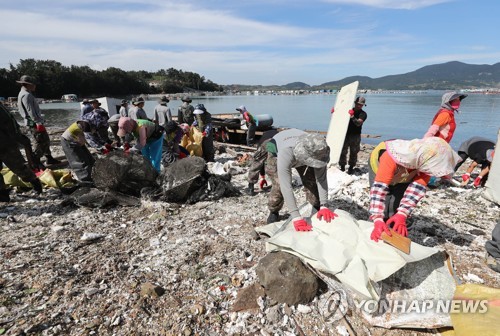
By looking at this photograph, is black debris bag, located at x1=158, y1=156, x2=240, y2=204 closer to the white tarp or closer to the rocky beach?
the rocky beach

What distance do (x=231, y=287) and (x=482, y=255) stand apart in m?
2.90

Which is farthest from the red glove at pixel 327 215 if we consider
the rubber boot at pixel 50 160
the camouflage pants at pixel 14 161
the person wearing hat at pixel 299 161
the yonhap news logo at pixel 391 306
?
the rubber boot at pixel 50 160

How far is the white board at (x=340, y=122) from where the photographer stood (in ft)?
20.7

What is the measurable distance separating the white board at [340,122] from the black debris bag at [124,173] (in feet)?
13.7

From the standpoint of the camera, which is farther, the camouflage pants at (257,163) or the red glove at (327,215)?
the camouflage pants at (257,163)

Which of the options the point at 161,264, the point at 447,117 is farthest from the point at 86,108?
the point at 447,117

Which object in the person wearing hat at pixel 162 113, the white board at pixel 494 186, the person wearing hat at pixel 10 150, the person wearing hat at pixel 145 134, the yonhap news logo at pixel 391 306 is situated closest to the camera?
the yonhap news logo at pixel 391 306

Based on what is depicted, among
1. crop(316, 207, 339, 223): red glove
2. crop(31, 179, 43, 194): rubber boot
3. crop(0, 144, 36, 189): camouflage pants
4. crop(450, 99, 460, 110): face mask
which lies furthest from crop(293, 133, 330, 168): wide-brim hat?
crop(31, 179, 43, 194): rubber boot

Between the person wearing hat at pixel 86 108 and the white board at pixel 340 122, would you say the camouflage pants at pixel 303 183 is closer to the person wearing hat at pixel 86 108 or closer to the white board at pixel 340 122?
the white board at pixel 340 122

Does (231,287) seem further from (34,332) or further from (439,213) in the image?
(439,213)

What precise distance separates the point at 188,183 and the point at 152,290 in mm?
2105

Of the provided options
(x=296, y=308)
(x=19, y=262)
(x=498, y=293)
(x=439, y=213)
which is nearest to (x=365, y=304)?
(x=296, y=308)

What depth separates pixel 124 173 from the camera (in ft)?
13.8

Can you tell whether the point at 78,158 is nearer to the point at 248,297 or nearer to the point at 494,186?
the point at 248,297
